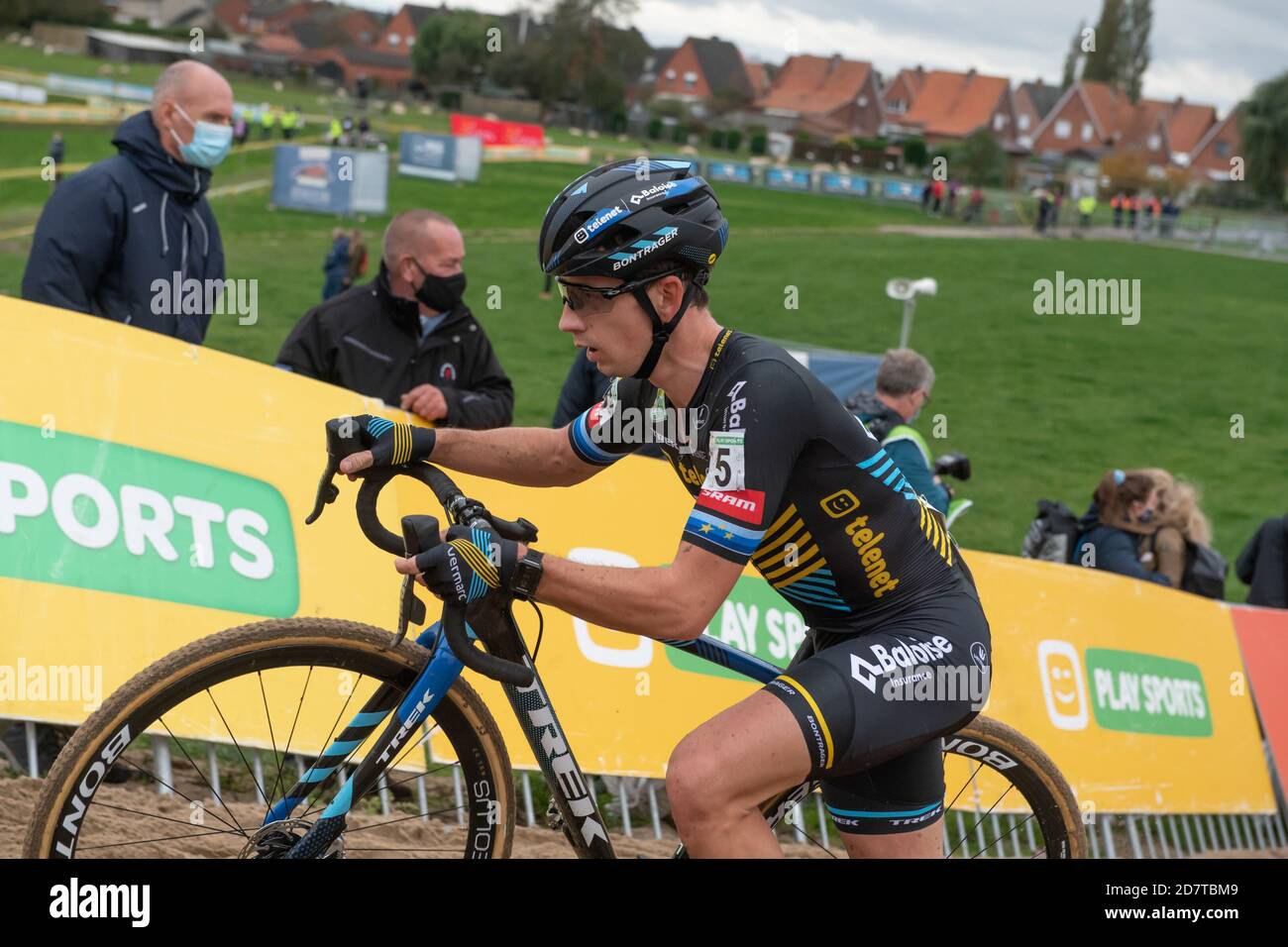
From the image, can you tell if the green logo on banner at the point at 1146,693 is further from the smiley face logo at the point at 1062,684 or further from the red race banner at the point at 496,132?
the red race banner at the point at 496,132

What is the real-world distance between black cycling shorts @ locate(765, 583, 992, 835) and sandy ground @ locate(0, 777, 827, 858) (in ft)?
4.75

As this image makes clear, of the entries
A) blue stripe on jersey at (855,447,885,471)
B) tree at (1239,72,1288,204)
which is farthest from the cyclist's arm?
tree at (1239,72,1288,204)

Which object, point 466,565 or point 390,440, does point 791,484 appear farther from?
point 390,440

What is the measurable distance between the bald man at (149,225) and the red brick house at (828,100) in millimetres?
117907

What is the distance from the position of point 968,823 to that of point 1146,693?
4.08 feet

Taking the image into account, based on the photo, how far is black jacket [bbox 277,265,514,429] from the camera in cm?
674

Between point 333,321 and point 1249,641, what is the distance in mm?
5546

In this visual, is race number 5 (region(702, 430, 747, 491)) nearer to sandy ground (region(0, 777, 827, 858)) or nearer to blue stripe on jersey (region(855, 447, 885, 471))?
blue stripe on jersey (region(855, 447, 885, 471))

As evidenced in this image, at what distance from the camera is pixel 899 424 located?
7523 millimetres

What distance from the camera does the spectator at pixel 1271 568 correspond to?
9.28 meters

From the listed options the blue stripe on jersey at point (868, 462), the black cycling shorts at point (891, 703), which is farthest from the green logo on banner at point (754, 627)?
the blue stripe on jersey at point (868, 462)
